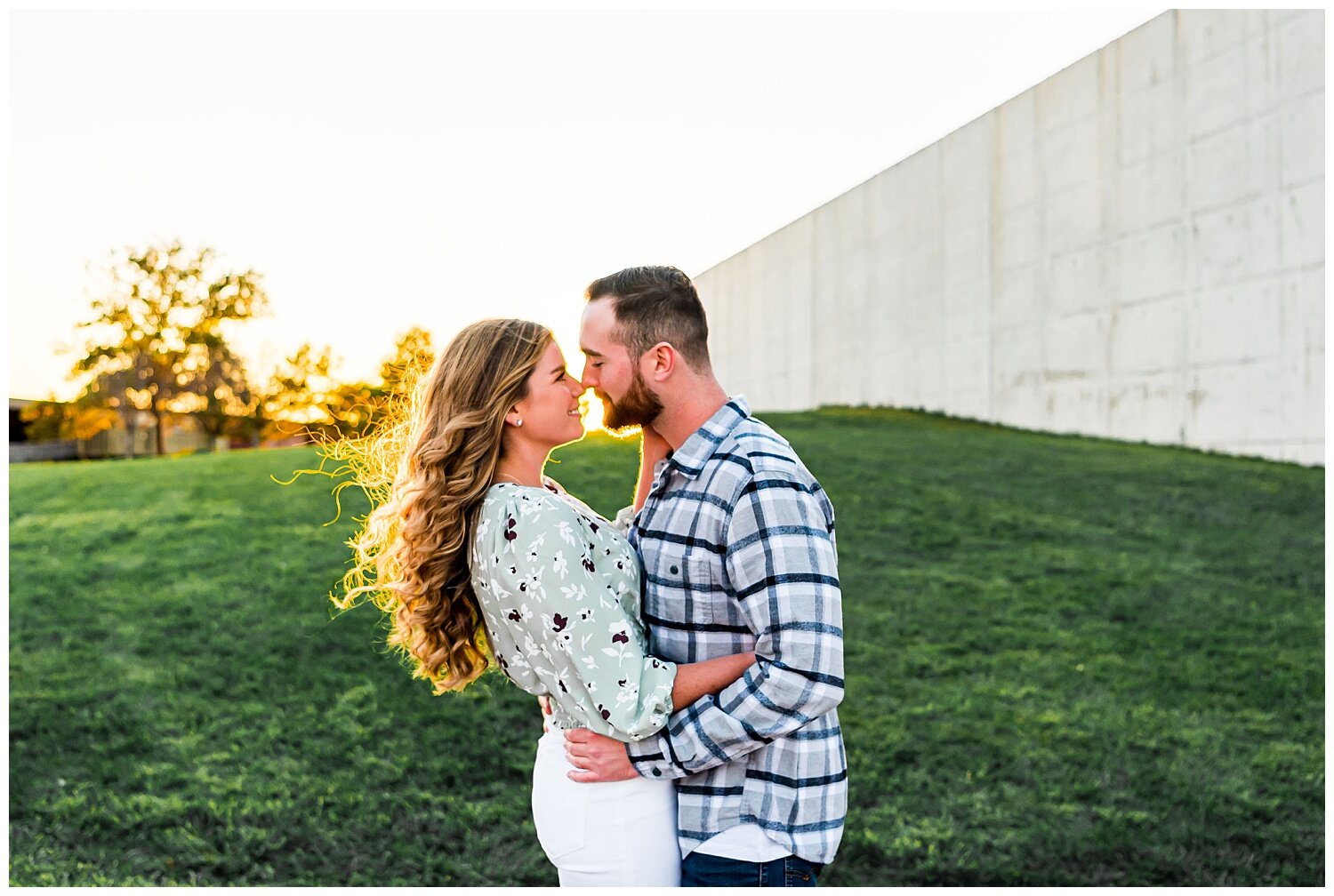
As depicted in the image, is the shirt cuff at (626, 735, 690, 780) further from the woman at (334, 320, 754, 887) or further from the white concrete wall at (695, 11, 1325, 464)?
the white concrete wall at (695, 11, 1325, 464)

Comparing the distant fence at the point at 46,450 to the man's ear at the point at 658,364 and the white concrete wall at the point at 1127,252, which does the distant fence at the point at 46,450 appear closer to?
the white concrete wall at the point at 1127,252

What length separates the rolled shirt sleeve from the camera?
229 cm

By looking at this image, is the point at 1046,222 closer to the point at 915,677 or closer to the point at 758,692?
the point at 915,677

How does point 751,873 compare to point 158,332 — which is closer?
point 751,873

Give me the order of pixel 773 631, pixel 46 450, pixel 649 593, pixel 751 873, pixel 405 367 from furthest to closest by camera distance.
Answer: pixel 46 450
pixel 405 367
pixel 649 593
pixel 751 873
pixel 773 631

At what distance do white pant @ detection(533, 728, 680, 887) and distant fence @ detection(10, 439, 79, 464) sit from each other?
33678 mm

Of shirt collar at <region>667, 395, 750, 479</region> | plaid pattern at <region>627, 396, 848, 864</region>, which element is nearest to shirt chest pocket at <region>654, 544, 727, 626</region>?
plaid pattern at <region>627, 396, 848, 864</region>

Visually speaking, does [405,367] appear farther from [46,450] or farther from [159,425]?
[46,450]

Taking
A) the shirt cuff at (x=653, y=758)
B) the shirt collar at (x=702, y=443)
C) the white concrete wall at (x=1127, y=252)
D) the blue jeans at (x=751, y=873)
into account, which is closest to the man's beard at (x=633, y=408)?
the shirt collar at (x=702, y=443)

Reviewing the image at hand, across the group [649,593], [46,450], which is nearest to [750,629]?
[649,593]

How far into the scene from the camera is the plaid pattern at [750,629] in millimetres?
2299

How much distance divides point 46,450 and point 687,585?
114 feet

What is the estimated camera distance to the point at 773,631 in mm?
2303

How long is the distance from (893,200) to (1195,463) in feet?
29.3
